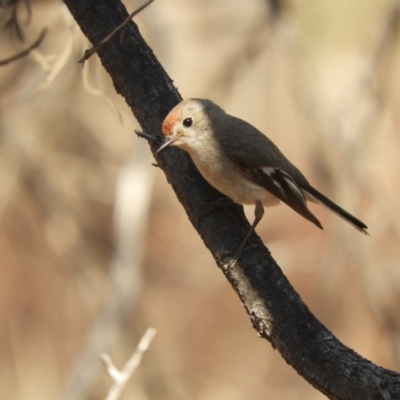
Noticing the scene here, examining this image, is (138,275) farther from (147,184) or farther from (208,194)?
(208,194)

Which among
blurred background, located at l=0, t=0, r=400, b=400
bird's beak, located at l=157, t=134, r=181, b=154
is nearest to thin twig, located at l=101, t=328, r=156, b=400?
bird's beak, located at l=157, t=134, r=181, b=154

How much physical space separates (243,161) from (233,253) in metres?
0.95

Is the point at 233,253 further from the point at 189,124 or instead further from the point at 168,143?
the point at 189,124

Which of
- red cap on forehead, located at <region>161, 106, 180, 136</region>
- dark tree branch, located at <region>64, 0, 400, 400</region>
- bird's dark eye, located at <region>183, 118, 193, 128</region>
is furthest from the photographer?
bird's dark eye, located at <region>183, 118, 193, 128</region>

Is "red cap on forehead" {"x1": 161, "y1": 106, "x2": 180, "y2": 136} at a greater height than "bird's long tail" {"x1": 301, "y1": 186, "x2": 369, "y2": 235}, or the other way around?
"bird's long tail" {"x1": 301, "y1": 186, "x2": 369, "y2": 235}

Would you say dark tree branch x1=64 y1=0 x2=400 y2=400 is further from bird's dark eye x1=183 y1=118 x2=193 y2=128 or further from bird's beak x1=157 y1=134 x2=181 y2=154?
bird's dark eye x1=183 y1=118 x2=193 y2=128

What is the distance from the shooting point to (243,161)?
9.98ft

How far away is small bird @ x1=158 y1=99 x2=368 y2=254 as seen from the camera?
285 centimetres

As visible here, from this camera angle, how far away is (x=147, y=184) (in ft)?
16.7

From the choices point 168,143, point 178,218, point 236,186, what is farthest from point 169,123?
point 178,218

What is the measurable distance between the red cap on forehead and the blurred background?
117cm

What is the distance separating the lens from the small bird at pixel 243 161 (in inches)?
112

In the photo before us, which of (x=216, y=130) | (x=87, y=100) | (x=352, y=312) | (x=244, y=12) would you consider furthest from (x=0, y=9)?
(x=352, y=312)

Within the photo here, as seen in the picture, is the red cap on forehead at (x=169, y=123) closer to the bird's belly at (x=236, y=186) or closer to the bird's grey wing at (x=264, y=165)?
the bird's belly at (x=236, y=186)
